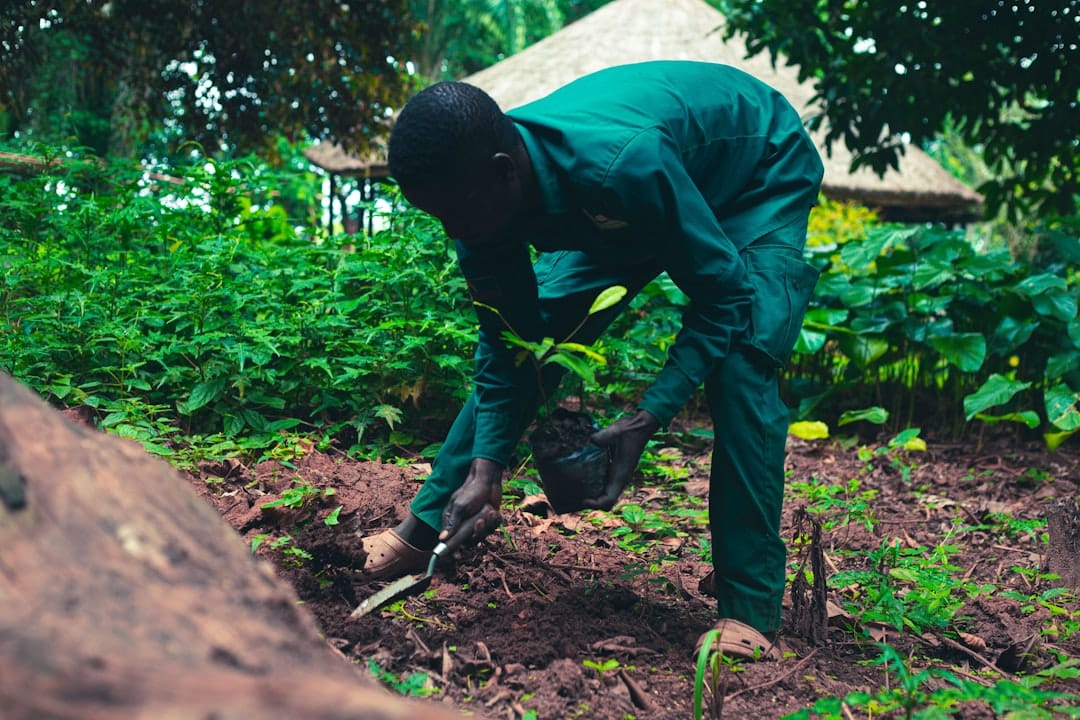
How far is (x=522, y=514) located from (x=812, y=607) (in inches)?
42.2

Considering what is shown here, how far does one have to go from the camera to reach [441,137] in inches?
69.6

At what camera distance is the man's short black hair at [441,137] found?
177cm

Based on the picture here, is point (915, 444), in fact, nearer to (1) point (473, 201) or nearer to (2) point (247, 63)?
(1) point (473, 201)

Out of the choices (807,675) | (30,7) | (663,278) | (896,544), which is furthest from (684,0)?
(807,675)

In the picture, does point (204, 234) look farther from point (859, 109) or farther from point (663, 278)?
point (859, 109)

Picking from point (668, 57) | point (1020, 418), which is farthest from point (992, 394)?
point (668, 57)

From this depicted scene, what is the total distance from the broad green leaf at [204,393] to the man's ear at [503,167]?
5.82 feet

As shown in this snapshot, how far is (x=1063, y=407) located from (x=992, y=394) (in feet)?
0.98

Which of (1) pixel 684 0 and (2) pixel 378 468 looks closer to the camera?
(2) pixel 378 468

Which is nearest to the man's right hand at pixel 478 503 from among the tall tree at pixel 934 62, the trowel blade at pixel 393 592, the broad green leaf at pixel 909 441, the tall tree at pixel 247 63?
the trowel blade at pixel 393 592

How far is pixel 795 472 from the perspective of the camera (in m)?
4.26

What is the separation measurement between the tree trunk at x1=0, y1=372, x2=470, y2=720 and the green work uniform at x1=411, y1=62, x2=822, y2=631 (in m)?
1.05

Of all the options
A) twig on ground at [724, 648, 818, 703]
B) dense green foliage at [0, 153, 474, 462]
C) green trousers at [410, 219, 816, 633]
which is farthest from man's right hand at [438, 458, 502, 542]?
dense green foliage at [0, 153, 474, 462]

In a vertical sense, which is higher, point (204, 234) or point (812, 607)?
point (204, 234)
